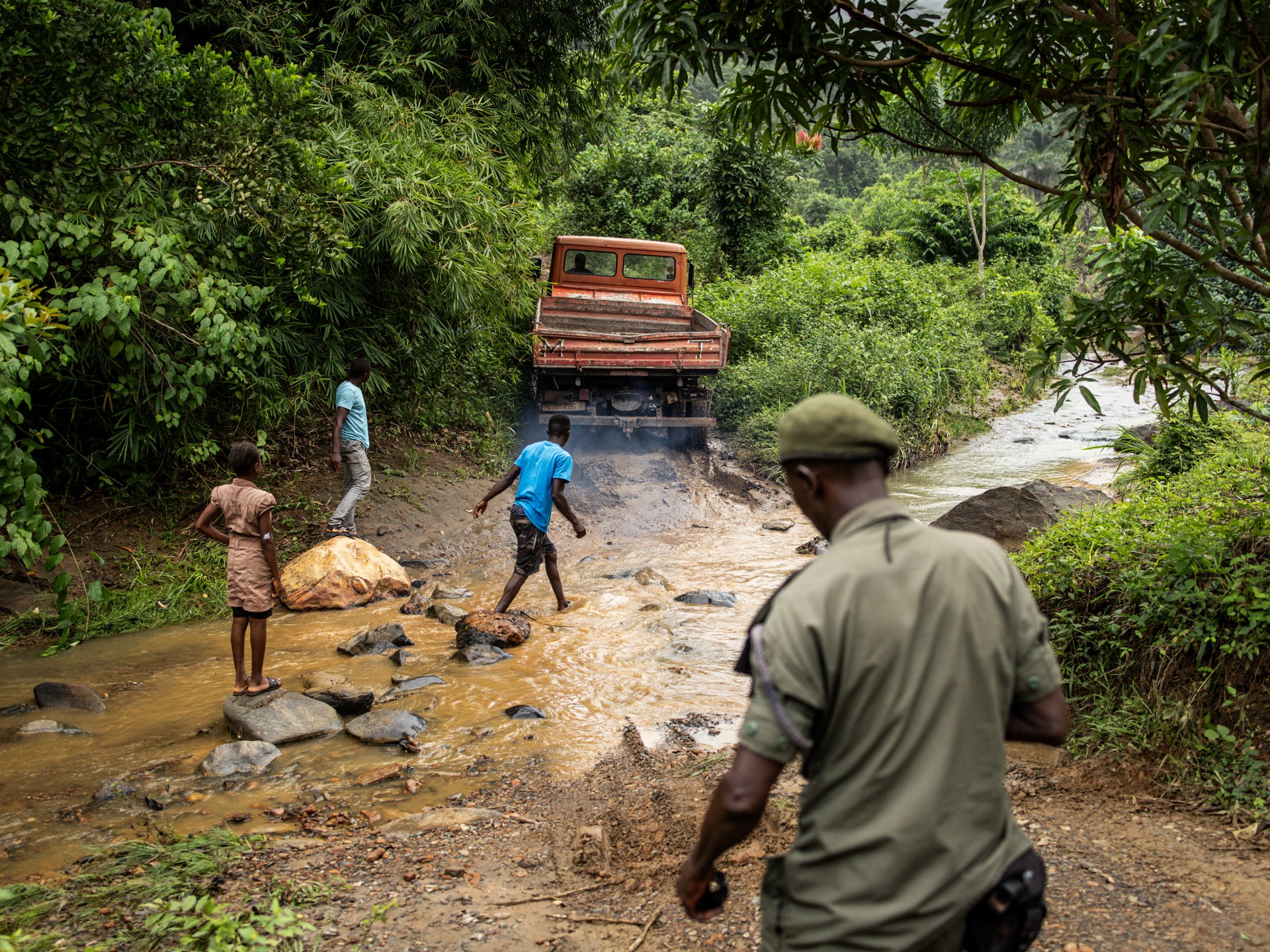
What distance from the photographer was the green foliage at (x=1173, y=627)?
3.57 meters

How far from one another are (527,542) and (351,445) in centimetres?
208

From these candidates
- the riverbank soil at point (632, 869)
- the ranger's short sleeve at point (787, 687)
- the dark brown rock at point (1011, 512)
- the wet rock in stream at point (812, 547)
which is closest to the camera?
the ranger's short sleeve at point (787, 687)

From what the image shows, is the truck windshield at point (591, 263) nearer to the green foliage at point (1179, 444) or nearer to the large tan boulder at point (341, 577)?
the large tan boulder at point (341, 577)

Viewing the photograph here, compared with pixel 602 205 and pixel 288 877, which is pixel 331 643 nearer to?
pixel 288 877

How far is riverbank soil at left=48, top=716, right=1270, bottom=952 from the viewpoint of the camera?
277 cm

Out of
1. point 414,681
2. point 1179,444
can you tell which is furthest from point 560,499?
point 1179,444

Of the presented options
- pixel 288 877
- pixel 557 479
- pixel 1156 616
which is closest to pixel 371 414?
pixel 557 479

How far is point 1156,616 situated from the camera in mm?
3971

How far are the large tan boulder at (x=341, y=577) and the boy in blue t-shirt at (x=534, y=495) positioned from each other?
4.13 feet

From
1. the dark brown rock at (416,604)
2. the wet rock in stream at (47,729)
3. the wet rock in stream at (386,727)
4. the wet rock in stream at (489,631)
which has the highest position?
the wet rock in stream at (386,727)

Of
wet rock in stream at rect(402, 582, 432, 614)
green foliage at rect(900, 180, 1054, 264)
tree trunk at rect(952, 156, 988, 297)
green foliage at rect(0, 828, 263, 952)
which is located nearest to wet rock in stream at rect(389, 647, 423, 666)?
wet rock in stream at rect(402, 582, 432, 614)

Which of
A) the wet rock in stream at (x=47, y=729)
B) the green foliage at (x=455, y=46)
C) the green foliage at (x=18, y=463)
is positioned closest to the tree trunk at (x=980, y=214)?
the green foliage at (x=455, y=46)

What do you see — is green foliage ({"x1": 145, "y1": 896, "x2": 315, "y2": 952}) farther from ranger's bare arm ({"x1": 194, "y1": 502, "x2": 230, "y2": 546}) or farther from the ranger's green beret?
ranger's bare arm ({"x1": 194, "y1": 502, "x2": 230, "y2": 546})

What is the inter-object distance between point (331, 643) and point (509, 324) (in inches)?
229
